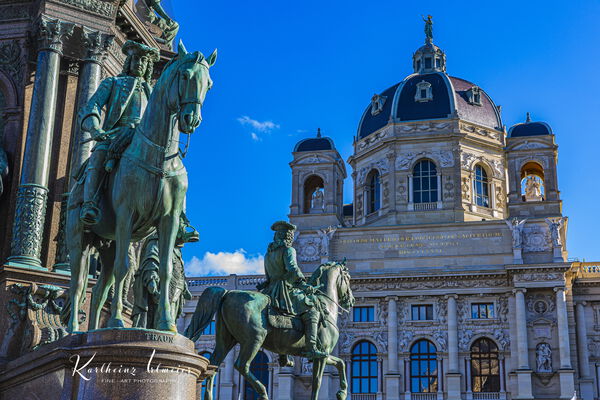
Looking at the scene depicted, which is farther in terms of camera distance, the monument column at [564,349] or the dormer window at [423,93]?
the dormer window at [423,93]

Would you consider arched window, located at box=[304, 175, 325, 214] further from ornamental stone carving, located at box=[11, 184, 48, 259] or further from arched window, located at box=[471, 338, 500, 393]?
ornamental stone carving, located at box=[11, 184, 48, 259]

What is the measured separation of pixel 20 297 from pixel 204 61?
387 cm

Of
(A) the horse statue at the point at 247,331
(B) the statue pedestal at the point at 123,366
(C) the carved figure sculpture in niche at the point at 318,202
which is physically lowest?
(B) the statue pedestal at the point at 123,366

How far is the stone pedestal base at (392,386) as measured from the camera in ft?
147

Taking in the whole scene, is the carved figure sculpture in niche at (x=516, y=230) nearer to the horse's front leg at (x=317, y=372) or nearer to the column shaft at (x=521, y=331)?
the column shaft at (x=521, y=331)

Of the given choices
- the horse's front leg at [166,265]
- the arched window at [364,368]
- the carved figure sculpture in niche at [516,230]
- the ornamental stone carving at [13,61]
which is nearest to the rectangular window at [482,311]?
the carved figure sculpture in niche at [516,230]

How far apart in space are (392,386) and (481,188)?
14.0 metres

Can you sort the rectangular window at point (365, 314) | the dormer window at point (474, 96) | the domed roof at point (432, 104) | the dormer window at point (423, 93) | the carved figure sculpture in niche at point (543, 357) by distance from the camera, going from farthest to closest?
the dormer window at point (474, 96) → the dormer window at point (423, 93) → the domed roof at point (432, 104) → the rectangular window at point (365, 314) → the carved figure sculpture in niche at point (543, 357)

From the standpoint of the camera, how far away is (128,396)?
686cm

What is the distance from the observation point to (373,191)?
5406 centimetres

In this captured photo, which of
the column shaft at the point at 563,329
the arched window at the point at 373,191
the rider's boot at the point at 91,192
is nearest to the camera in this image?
the rider's boot at the point at 91,192

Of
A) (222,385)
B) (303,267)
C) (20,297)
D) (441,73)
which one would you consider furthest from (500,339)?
(20,297)

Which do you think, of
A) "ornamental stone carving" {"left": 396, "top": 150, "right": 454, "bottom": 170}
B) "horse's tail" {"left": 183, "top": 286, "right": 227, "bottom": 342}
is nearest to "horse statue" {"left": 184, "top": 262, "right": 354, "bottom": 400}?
"horse's tail" {"left": 183, "top": 286, "right": 227, "bottom": 342}

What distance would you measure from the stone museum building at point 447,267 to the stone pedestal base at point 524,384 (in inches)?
2.1
